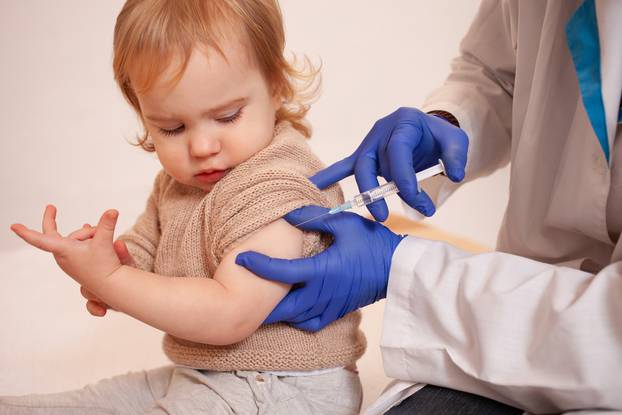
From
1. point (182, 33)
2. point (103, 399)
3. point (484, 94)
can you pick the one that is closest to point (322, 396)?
point (103, 399)

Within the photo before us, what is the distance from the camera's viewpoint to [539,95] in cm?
115

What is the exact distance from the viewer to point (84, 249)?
0.92 meters

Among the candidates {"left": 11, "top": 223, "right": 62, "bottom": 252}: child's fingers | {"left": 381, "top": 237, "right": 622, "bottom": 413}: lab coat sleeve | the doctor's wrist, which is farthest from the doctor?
{"left": 11, "top": 223, "right": 62, "bottom": 252}: child's fingers

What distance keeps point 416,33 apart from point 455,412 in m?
1.79

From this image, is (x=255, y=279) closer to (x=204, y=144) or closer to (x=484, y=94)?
(x=204, y=144)

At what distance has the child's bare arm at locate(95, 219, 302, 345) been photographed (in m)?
0.93

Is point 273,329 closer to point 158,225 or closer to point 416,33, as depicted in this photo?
point 158,225

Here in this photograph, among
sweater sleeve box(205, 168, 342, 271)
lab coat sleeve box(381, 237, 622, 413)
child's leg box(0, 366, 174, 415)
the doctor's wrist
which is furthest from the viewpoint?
the doctor's wrist

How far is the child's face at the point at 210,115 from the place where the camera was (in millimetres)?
960

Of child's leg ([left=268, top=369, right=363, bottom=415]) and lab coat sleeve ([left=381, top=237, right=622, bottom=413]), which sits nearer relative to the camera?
lab coat sleeve ([left=381, top=237, right=622, bottom=413])

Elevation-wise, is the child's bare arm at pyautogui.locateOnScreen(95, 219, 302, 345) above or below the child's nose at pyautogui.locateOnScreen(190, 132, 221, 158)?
below

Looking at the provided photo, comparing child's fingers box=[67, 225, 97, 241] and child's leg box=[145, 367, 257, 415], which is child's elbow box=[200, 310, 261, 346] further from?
child's fingers box=[67, 225, 97, 241]

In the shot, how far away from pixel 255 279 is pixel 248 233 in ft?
0.21

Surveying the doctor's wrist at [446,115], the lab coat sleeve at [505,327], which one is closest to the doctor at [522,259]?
the lab coat sleeve at [505,327]
